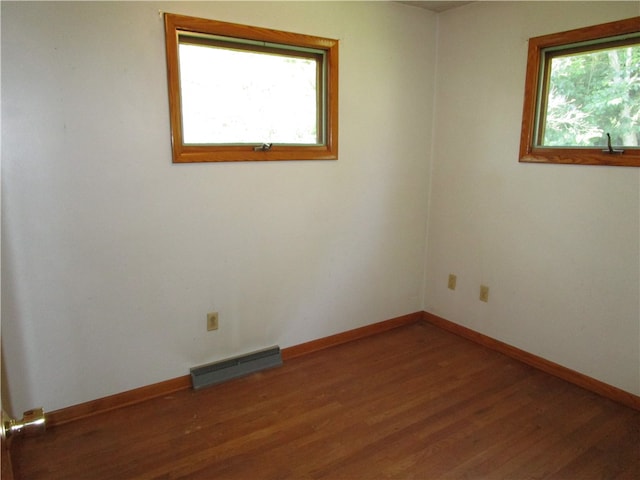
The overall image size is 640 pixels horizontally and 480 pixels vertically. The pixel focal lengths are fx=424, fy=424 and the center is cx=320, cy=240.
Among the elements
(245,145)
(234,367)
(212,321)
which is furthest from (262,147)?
(234,367)

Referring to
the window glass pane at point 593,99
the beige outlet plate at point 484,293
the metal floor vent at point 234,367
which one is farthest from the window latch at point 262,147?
the beige outlet plate at point 484,293

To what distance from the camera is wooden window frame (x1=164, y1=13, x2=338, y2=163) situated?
7.11 ft

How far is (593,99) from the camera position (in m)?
2.37

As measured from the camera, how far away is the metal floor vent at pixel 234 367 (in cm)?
252

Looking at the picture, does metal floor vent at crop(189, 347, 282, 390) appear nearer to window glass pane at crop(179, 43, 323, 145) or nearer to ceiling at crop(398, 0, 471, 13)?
window glass pane at crop(179, 43, 323, 145)

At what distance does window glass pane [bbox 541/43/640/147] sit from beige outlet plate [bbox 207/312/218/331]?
2294 mm

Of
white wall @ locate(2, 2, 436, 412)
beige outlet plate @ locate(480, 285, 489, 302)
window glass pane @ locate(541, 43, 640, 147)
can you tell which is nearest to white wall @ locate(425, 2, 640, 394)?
beige outlet plate @ locate(480, 285, 489, 302)

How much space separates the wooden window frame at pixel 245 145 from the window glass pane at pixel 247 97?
0.06 meters

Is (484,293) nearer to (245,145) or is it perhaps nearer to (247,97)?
(245,145)

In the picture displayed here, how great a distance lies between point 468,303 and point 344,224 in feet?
3.71

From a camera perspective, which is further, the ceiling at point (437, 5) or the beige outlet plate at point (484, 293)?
the beige outlet plate at point (484, 293)

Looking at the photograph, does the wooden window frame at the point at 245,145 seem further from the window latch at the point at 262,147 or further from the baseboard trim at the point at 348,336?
the baseboard trim at the point at 348,336

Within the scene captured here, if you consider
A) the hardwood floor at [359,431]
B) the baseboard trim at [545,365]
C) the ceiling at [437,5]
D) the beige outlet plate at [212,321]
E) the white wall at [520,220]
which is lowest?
the hardwood floor at [359,431]

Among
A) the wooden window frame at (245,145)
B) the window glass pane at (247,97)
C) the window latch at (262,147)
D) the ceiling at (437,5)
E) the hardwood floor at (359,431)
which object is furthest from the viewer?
the ceiling at (437,5)
